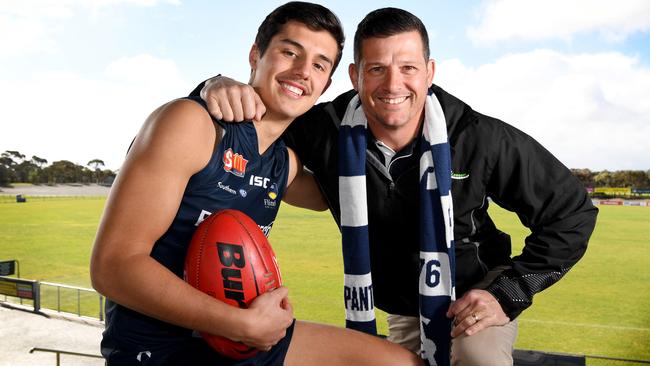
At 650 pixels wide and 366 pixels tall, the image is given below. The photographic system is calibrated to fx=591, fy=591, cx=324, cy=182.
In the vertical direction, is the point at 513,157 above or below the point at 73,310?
above

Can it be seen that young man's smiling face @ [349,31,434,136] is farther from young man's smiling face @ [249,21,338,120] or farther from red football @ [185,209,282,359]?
red football @ [185,209,282,359]

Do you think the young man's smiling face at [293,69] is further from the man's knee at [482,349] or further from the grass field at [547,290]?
the grass field at [547,290]

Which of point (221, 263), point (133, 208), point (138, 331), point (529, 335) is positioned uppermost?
point (133, 208)

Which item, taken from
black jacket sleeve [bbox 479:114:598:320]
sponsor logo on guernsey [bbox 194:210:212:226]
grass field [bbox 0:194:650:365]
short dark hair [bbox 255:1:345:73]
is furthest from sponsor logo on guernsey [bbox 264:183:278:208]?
grass field [bbox 0:194:650:365]

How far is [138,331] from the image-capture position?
2240 mm

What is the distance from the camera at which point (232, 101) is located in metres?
2.29

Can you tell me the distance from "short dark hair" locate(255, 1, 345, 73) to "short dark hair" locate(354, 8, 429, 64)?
186 millimetres

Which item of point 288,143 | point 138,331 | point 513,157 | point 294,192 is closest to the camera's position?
point 138,331

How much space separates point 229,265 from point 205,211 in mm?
293

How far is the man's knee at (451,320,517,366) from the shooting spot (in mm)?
2633

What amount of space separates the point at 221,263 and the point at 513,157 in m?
1.47

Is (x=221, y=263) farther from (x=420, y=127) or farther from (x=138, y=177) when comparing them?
(x=420, y=127)

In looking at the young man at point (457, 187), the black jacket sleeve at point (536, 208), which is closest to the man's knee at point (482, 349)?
the young man at point (457, 187)

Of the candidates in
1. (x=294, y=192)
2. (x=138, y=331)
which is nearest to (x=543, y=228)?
(x=294, y=192)
